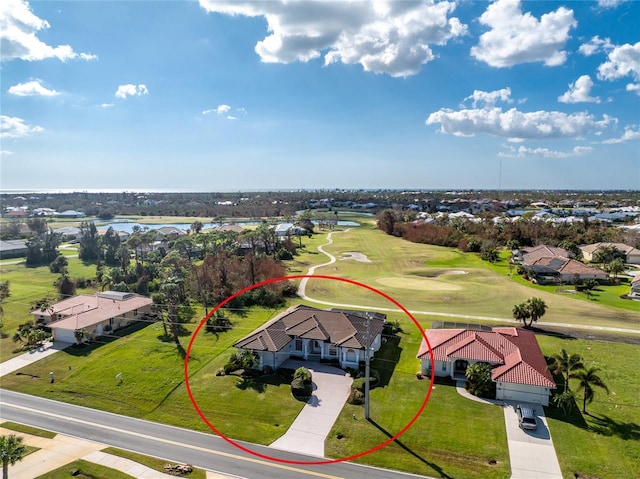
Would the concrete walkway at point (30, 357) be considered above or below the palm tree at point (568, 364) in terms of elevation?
below

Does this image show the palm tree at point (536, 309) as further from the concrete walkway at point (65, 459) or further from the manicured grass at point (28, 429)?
the manicured grass at point (28, 429)

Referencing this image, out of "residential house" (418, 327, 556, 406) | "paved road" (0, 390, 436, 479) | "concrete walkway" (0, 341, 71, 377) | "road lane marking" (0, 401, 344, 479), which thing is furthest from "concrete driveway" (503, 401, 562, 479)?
"concrete walkway" (0, 341, 71, 377)

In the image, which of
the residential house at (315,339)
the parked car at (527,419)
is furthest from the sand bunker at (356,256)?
the parked car at (527,419)

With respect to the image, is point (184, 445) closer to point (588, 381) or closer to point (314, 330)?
point (314, 330)

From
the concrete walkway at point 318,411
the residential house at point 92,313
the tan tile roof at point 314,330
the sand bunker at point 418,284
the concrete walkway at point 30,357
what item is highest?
the tan tile roof at point 314,330

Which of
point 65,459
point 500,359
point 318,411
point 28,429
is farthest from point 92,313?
point 500,359

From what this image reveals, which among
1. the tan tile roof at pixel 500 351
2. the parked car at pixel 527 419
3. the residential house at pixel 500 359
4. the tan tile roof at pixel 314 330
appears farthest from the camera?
the tan tile roof at pixel 314 330

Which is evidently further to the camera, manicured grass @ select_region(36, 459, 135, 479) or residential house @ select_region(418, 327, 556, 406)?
residential house @ select_region(418, 327, 556, 406)

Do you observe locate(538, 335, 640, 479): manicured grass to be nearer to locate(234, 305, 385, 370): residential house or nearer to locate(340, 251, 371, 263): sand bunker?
locate(234, 305, 385, 370): residential house

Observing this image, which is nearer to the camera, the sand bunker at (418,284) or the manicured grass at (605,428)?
the manicured grass at (605,428)
